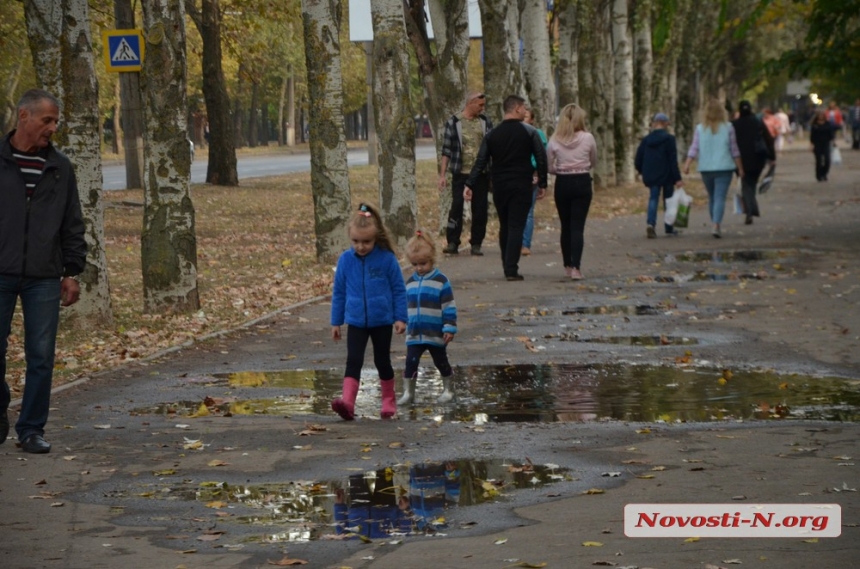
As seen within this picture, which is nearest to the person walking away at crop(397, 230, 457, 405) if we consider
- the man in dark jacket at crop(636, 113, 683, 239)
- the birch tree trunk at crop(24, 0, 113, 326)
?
the birch tree trunk at crop(24, 0, 113, 326)

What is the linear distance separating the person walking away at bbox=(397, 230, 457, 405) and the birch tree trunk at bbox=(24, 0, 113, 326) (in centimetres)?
478

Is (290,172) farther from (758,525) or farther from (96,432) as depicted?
(758,525)

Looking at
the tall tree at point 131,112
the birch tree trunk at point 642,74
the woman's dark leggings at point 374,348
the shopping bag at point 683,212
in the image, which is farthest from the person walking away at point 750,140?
the birch tree trunk at point 642,74

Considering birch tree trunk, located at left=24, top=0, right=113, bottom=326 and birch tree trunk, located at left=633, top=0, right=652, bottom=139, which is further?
birch tree trunk, located at left=633, top=0, right=652, bottom=139

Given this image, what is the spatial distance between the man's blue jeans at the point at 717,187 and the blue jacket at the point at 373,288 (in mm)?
14820

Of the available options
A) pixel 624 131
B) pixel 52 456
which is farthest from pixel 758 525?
pixel 624 131

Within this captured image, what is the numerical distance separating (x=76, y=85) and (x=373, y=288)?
5477 mm

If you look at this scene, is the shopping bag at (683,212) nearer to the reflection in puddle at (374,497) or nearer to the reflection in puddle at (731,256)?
the reflection in puddle at (731,256)

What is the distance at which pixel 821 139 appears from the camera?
1672 inches

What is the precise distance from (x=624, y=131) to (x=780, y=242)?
60.0 feet

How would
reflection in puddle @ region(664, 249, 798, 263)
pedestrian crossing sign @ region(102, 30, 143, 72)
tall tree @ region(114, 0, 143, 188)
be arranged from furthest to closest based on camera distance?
tall tree @ region(114, 0, 143, 188) → reflection in puddle @ region(664, 249, 798, 263) → pedestrian crossing sign @ region(102, 30, 143, 72)

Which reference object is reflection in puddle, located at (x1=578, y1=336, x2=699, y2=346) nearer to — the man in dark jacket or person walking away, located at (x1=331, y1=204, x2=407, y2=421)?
person walking away, located at (x1=331, y1=204, x2=407, y2=421)

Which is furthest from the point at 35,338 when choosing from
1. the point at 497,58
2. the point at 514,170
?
the point at 497,58

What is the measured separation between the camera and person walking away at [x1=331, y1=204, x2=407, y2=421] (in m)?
9.74
